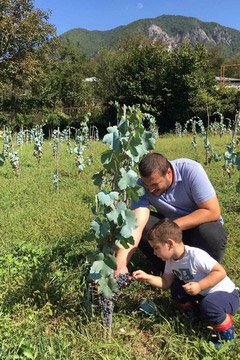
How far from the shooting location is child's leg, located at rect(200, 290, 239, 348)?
1.83 metres

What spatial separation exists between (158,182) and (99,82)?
23180 millimetres

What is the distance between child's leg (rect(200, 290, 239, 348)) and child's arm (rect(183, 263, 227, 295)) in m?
0.09

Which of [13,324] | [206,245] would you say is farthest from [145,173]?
[13,324]

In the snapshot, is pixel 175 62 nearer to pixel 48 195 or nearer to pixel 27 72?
pixel 27 72

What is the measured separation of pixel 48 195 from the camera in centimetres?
499

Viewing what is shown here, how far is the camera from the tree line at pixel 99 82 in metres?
16.5

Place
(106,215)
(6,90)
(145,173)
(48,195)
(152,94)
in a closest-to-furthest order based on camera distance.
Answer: (106,215) → (145,173) → (48,195) → (152,94) → (6,90)

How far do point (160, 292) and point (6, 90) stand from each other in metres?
21.4

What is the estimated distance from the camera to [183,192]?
7.80 ft

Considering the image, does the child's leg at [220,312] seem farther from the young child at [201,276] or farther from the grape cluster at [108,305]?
the grape cluster at [108,305]

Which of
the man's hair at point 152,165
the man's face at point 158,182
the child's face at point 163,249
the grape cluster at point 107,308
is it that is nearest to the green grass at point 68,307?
the grape cluster at point 107,308

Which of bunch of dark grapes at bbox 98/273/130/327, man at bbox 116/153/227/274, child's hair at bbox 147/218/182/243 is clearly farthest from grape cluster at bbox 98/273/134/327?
child's hair at bbox 147/218/182/243

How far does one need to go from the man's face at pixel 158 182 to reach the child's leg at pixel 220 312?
787mm

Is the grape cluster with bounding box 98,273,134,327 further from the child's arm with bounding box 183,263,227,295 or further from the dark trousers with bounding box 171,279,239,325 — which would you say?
the dark trousers with bounding box 171,279,239,325
